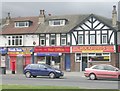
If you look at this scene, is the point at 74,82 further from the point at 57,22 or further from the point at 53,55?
the point at 57,22

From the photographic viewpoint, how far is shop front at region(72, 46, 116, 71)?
161 ft

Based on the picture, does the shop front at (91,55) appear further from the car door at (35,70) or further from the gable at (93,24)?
the car door at (35,70)

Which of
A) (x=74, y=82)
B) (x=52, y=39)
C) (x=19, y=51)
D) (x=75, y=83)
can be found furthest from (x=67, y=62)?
(x=75, y=83)

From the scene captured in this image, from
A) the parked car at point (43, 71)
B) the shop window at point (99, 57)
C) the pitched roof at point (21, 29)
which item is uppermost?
the pitched roof at point (21, 29)

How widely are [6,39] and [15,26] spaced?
2.67 m

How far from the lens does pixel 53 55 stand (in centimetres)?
5266

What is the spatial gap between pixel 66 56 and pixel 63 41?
2.21 meters

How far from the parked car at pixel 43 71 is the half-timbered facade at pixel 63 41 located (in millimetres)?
12791

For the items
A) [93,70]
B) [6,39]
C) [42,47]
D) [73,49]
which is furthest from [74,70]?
[93,70]

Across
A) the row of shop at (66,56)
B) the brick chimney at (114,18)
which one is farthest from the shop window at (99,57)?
the brick chimney at (114,18)

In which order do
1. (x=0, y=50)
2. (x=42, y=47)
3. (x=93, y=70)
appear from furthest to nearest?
(x=0, y=50) → (x=42, y=47) → (x=93, y=70)

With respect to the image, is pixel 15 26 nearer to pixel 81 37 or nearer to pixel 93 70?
pixel 81 37

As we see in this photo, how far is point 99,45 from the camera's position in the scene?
49.7m

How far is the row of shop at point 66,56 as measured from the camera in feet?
162
